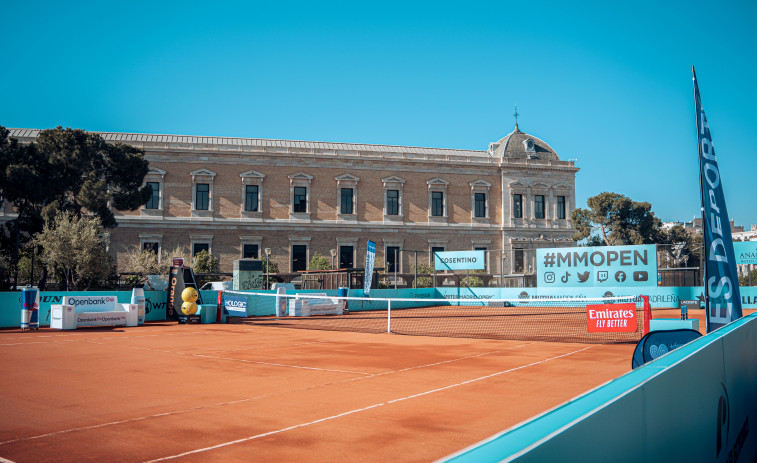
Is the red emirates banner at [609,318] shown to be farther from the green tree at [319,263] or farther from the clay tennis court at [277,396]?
the green tree at [319,263]

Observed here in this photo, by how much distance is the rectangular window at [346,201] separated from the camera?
59.5m

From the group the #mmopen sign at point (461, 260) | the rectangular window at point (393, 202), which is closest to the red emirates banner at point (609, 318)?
the #mmopen sign at point (461, 260)

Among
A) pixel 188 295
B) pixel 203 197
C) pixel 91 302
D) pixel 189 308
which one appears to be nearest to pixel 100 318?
pixel 91 302

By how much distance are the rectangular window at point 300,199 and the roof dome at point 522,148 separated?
73.6 feet

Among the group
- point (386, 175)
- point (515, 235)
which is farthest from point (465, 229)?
point (386, 175)

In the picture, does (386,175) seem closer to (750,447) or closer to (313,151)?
(313,151)

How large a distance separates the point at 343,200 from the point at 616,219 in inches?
1490

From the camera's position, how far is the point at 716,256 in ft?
29.6

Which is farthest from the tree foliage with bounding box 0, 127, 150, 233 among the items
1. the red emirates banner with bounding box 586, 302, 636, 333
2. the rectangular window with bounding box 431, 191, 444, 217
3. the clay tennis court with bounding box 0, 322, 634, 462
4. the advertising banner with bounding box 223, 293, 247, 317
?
the red emirates banner with bounding box 586, 302, 636, 333

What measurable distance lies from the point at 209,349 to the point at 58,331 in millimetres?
9145

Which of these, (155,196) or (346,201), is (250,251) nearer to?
(155,196)

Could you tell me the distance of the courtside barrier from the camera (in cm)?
205

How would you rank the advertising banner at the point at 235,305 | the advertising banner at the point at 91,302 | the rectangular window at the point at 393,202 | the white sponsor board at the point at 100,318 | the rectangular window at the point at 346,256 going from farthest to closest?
the rectangular window at the point at 393,202, the rectangular window at the point at 346,256, the advertising banner at the point at 235,305, the advertising banner at the point at 91,302, the white sponsor board at the point at 100,318

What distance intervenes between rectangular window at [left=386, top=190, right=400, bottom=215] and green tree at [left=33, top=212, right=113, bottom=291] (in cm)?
2960
